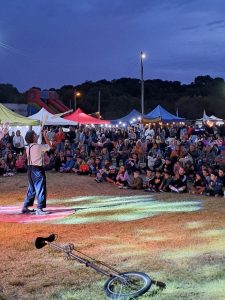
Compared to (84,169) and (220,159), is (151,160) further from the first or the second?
(220,159)

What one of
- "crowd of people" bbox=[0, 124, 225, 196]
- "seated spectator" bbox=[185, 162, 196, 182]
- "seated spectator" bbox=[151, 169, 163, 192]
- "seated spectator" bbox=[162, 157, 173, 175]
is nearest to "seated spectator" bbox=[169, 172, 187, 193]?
"crowd of people" bbox=[0, 124, 225, 196]

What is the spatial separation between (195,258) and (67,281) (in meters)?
1.95

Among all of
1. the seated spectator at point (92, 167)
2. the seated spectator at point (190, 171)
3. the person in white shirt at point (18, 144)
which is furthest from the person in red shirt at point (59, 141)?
the seated spectator at point (190, 171)

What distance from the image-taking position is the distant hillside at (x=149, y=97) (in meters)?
76.0

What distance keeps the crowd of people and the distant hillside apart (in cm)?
4869

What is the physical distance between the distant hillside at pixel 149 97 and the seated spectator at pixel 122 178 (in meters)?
54.3

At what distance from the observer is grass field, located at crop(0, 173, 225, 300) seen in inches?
223

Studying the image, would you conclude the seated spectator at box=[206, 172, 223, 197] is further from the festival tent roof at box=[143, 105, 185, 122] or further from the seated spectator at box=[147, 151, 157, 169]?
the festival tent roof at box=[143, 105, 185, 122]

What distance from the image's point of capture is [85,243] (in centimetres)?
798

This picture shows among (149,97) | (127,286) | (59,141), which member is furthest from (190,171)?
(149,97)

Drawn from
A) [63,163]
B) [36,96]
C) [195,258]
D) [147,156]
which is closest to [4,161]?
[63,163]

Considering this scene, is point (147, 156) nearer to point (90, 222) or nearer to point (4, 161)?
point (4, 161)

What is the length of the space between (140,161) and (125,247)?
12454mm

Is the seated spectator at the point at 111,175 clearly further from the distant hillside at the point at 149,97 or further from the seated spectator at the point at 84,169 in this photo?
the distant hillside at the point at 149,97
